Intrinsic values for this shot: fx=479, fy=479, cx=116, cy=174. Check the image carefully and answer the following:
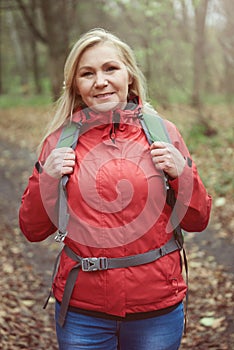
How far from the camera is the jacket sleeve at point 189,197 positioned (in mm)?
2359

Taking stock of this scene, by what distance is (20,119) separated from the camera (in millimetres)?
18250

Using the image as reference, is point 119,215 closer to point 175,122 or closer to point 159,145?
point 159,145

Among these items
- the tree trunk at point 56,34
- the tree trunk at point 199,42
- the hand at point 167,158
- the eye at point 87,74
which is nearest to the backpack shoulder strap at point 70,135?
the eye at point 87,74

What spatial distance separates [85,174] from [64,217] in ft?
0.78

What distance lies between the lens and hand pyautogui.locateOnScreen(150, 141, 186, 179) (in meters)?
2.32

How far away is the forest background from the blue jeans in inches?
56.8

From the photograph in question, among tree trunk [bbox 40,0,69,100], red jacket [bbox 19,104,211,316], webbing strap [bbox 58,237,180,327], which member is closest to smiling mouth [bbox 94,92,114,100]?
red jacket [bbox 19,104,211,316]

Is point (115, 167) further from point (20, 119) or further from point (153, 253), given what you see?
point (20, 119)

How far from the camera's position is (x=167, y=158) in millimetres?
2318

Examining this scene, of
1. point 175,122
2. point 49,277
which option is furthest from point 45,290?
point 175,122

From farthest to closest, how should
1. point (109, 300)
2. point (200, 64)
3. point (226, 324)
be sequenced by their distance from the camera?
point (200, 64), point (226, 324), point (109, 300)

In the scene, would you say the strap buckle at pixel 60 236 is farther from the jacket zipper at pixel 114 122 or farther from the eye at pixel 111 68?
the eye at pixel 111 68

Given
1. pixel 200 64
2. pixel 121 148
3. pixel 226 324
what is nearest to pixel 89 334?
pixel 121 148

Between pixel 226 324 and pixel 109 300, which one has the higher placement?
pixel 109 300
